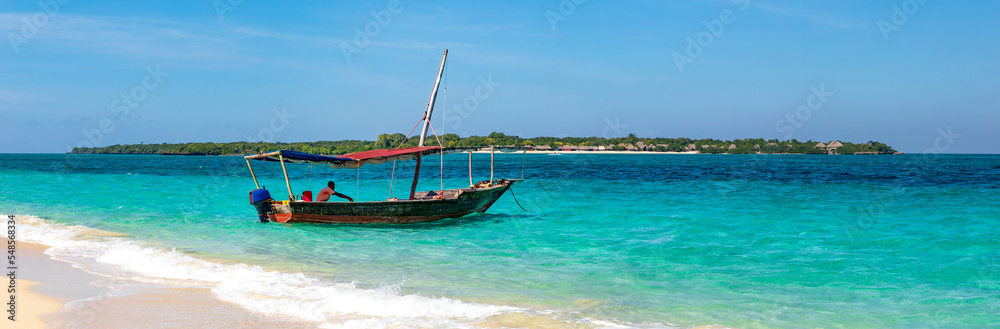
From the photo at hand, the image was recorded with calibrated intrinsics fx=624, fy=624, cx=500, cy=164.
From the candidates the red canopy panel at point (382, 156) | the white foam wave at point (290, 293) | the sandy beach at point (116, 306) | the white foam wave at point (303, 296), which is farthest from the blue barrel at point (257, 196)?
the sandy beach at point (116, 306)

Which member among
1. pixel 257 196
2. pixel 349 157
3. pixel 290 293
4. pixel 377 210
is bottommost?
pixel 290 293

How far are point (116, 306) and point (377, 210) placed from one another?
9.63 meters

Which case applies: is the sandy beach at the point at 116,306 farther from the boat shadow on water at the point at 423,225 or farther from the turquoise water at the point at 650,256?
the boat shadow on water at the point at 423,225

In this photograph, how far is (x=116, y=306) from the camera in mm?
7348

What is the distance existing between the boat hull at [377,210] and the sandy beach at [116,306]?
7176mm

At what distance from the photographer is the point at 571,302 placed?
8.33 m

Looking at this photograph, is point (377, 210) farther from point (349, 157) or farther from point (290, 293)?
point (290, 293)

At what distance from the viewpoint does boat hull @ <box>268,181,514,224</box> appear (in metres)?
16.4

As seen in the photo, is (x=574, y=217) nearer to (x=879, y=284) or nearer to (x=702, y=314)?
(x=879, y=284)

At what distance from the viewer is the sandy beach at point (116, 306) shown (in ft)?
21.9

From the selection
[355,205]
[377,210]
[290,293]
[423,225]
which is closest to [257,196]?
[355,205]

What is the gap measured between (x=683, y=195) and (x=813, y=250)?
16.2 m

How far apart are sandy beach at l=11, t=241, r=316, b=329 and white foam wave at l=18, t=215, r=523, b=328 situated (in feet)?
1.05

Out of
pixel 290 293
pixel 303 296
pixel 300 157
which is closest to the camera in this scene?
pixel 303 296
